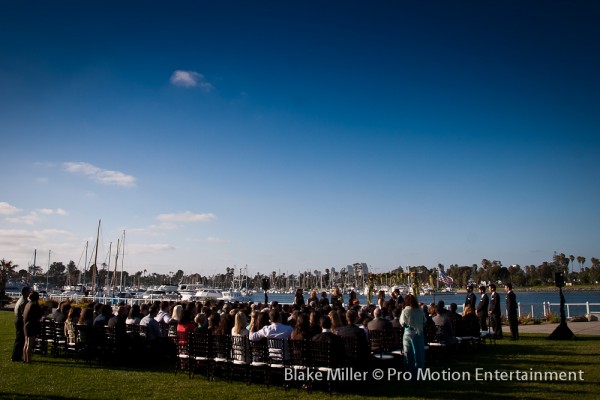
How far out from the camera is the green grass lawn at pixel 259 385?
9016 millimetres

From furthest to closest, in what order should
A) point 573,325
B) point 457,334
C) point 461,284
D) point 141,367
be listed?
point 461,284
point 573,325
point 457,334
point 141,367

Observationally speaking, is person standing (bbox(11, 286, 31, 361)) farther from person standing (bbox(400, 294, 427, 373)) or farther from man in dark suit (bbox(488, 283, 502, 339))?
man in dark suit (bbox(488, 283, 502, 339))

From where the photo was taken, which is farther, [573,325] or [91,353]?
[573,325]

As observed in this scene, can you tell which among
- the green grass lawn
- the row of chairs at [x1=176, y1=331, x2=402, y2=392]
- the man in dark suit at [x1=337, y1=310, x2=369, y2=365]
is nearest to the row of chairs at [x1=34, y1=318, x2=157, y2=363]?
the green grass lawn

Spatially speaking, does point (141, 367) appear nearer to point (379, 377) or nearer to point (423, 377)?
point (379, 377)

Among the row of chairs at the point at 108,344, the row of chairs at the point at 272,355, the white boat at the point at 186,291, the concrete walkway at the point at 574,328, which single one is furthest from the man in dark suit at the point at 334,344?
the white boat at the point at 186,291

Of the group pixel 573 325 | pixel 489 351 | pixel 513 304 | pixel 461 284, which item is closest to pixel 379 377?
pixel 489 351

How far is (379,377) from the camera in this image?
10531 mm

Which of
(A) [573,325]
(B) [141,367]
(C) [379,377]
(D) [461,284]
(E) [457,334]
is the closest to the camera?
(C) [379,377]

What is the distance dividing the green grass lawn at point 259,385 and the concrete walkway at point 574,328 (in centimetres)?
573

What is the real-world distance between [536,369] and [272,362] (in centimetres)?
620

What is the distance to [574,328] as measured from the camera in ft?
64.7

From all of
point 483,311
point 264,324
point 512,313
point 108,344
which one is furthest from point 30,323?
point 512,313

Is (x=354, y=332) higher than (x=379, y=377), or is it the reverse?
(x=354, y=332)
